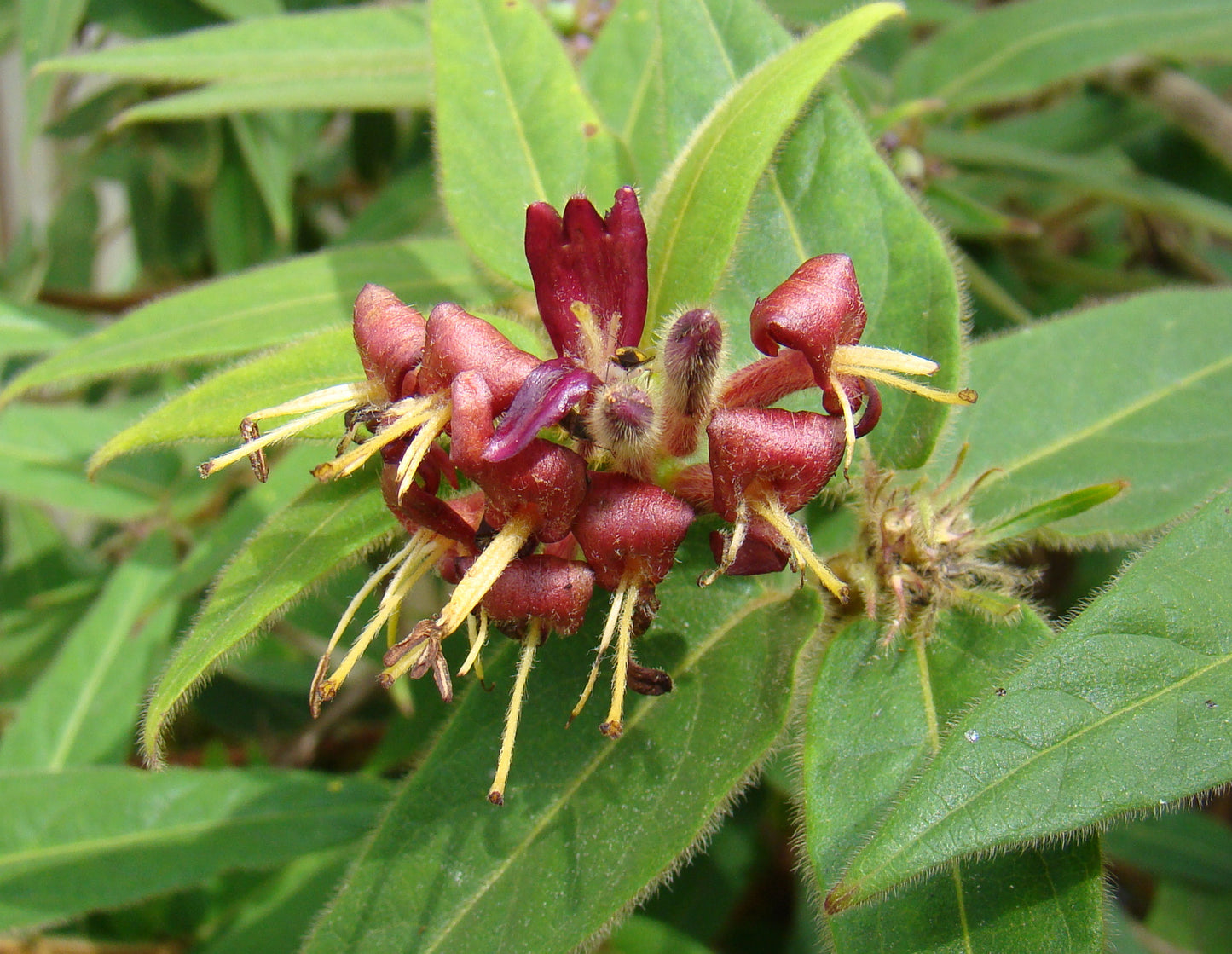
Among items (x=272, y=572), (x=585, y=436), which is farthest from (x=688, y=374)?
(x=272, y=572)

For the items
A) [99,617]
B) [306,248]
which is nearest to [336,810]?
[99,617]

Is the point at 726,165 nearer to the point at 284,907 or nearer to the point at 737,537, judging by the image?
the point at 737,537

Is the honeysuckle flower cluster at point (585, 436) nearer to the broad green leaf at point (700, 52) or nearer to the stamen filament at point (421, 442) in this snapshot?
the stamen filament at point (421, 442)

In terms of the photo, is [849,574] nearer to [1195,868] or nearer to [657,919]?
[657,919]

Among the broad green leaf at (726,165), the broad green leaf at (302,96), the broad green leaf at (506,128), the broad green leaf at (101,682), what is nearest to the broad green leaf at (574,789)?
the broad green leaf at (726,165)

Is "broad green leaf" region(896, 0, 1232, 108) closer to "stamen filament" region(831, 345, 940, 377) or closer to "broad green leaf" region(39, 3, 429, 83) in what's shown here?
"broad green leaf" region(39, 3, 429, 83)

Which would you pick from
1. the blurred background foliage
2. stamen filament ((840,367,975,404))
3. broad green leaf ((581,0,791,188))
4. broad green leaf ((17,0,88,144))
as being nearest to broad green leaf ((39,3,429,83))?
the blurred background foliage
